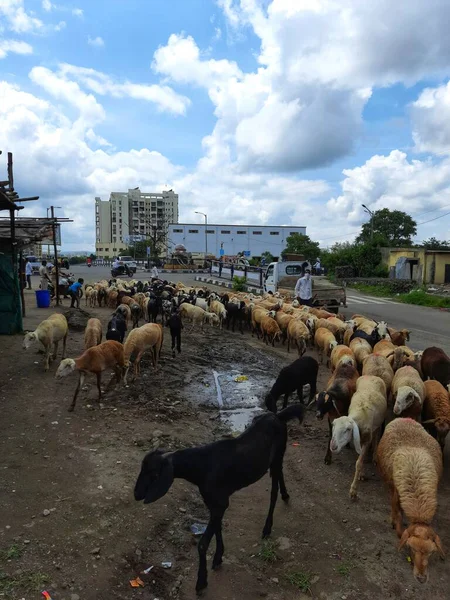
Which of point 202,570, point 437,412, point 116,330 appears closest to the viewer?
point 202,570

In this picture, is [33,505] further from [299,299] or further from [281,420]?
[299,299]

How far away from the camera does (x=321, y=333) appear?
11.8 meters

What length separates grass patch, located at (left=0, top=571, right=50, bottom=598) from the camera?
3.39 meters

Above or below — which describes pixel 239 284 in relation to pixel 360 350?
above

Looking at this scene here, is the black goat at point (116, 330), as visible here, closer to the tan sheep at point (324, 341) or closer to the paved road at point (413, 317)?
the tan sheep at point (324, 341)

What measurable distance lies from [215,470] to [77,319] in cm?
1262

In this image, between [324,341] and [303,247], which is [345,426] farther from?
[303,247]

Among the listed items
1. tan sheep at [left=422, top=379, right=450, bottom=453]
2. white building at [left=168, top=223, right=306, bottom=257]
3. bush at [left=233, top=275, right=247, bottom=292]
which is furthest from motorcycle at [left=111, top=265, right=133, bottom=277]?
white building at [left=168, top=223, right=306, bottom=257]

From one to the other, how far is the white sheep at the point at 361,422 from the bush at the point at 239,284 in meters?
21.5

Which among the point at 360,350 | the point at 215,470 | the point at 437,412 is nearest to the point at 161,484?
the point at 215,470

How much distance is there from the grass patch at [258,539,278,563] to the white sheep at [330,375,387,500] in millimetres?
1243

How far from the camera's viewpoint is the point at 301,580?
375 cm

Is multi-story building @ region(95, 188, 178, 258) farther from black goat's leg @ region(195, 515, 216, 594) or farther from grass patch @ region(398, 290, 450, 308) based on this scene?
black goat's leg @ region(195, 515, 216, 594)

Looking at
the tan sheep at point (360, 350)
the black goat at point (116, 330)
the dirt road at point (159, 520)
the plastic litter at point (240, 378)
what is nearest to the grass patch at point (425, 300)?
the tan sheep at point (360, 350)
